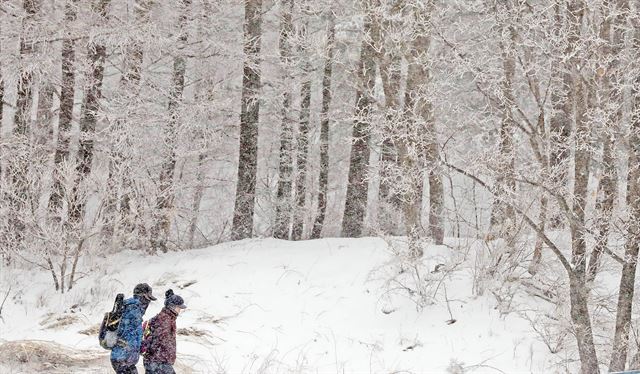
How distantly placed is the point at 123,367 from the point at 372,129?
6.41 meters

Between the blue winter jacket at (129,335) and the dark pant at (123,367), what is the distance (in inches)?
2.2

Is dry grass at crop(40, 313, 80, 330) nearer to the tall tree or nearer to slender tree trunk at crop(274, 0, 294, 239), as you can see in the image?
the tall tree

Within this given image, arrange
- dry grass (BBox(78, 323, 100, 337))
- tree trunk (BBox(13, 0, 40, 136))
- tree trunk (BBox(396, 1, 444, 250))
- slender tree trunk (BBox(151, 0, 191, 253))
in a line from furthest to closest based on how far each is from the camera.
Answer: slender tree trunk (BBox(151, 0, 191, 253))
tree trunk (BBox(13, 0, 40, 136))
dry grass (BBox(78, 323, 100, 337))
tree trunk (BBox(396, 1, 444, 250))

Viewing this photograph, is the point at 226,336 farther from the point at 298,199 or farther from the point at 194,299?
the point at 298,199

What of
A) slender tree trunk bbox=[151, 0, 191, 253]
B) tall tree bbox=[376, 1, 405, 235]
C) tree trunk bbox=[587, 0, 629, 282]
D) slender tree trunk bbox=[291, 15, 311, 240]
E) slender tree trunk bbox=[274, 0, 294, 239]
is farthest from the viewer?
slender tree trunk bbox=[291, 15, 311, 240]

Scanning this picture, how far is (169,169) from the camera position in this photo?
15484 mm

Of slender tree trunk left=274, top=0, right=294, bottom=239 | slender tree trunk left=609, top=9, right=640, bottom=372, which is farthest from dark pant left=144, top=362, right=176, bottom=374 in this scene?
slender tree trunk left=274, top=0, right=294, bottom=239

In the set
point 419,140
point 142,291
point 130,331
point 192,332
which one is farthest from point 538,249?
point 130,331

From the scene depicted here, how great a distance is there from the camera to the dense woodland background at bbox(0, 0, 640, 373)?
9484mm

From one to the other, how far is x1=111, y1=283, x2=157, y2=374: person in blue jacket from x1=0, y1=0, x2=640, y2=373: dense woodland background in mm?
4319

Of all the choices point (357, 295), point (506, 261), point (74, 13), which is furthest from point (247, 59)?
point (506, 261)

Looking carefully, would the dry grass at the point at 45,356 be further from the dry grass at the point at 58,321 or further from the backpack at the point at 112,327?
the backpack at the point at 112,327

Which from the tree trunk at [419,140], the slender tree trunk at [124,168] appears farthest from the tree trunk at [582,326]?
the slender tree trunk at [124,168]

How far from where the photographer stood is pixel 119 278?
13.5 m
